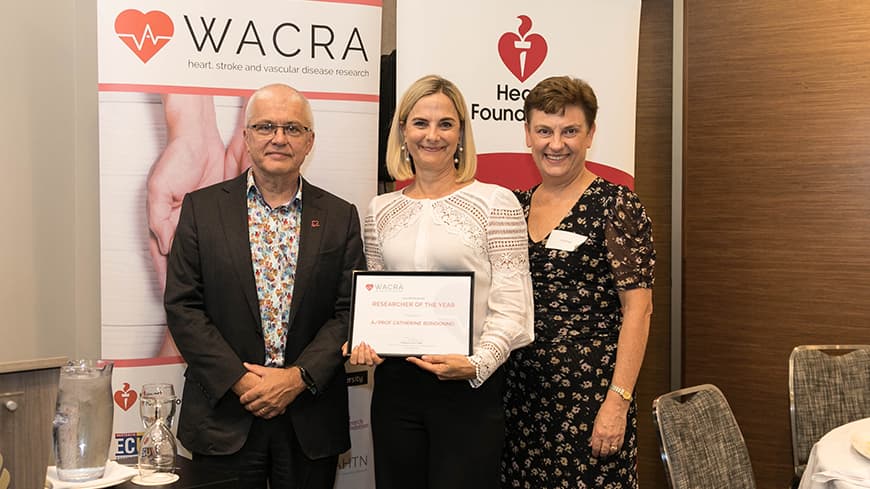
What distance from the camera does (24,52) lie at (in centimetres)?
337

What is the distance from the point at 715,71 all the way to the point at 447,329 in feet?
8.10

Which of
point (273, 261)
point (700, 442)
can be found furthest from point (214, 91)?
point (700, 442)

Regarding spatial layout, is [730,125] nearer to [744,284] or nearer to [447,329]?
[744,284]

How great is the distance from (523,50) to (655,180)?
1188 millimetres

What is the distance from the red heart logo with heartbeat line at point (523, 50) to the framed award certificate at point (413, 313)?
1550 mm

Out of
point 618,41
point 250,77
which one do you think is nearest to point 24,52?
point 250,77

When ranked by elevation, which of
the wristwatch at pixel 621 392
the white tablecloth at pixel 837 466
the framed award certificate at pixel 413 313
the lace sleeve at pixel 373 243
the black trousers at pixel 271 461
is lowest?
the black trousers at pixel 271 461

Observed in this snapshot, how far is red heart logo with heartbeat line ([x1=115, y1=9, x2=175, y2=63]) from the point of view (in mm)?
3229

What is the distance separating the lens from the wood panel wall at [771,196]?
397cm

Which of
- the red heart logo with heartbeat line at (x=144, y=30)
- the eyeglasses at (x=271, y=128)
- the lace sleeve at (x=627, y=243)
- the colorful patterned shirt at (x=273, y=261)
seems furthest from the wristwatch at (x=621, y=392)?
the red heart logo with heartbeat line at (x=144, y=30)

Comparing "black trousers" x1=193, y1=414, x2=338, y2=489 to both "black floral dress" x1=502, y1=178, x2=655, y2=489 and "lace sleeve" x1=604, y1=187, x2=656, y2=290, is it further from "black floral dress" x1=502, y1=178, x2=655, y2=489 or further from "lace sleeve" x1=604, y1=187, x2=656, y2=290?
"lace sleeve" x1=604, y1=187, x2=656, y2=290

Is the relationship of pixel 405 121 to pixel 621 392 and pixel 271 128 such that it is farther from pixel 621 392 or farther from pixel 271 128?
pixel 621 392

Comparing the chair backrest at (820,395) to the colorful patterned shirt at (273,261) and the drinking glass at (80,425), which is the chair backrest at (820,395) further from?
the drinking glass at (80,425)

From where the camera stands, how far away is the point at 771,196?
413 cm
